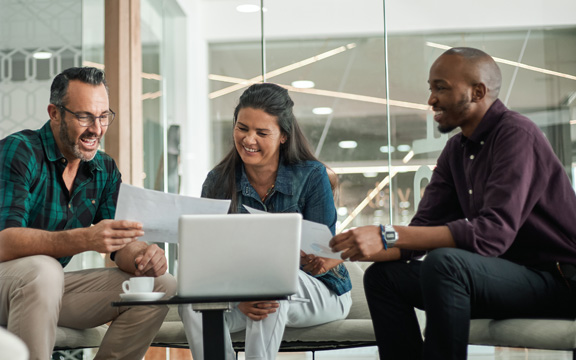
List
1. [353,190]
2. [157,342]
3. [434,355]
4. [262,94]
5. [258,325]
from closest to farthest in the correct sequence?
[434,355], [258,325], [157,342], [262,94], [353,190]

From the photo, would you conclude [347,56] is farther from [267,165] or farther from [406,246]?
[406,246]

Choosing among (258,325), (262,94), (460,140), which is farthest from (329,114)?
(258,325)

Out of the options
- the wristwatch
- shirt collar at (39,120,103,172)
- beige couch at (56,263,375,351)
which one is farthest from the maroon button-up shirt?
shirt collar at (39,120,103,172)

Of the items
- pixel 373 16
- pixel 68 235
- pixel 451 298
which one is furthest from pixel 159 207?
pixel 373 16

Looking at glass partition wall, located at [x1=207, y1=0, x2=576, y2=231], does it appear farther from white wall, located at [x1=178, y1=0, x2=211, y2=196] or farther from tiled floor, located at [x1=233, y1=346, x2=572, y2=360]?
tiled floor, located at [x1=233, y1=346, x2=572, y2=360]

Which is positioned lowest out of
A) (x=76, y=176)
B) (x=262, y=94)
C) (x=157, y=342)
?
(x=157, y=342)

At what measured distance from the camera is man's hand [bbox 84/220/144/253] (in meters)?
1.80

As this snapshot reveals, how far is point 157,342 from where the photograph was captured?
7.97 ft

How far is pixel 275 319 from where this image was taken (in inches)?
83.2

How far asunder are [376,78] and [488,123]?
265cm

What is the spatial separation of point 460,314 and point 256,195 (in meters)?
0.95

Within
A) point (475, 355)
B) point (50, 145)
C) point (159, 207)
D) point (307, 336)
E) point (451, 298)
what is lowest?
point (475, 355)

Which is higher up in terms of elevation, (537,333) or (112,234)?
(112,234)

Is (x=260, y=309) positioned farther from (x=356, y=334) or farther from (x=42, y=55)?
(x=42, y=55)
